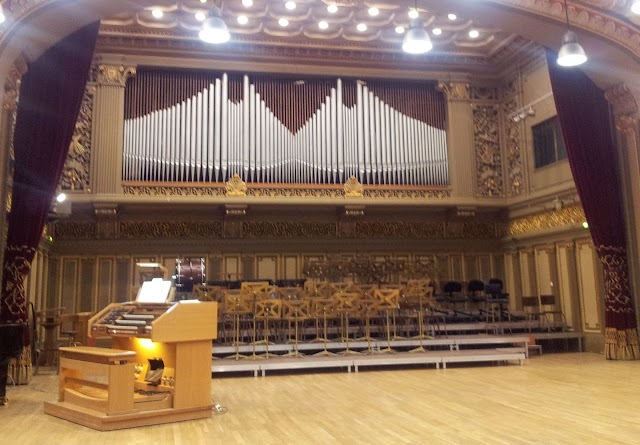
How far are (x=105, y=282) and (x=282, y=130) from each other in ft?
14.4

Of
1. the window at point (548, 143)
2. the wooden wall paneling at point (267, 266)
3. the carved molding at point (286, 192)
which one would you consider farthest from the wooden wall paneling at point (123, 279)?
the window at point (548, 143)

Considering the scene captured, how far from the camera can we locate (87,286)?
1061cm

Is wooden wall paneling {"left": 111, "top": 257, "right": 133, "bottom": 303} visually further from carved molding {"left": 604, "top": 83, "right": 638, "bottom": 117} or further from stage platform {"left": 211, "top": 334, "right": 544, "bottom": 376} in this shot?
carved molding {"left": 604, "top": 83, "right": 638, "bottom": 117}

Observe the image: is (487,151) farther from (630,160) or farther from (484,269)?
(630,160)

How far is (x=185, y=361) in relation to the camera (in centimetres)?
473

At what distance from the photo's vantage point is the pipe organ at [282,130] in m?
10.8

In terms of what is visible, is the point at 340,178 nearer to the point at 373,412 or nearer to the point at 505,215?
the point at 505,215

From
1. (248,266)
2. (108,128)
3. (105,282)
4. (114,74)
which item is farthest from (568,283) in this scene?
(114,74)

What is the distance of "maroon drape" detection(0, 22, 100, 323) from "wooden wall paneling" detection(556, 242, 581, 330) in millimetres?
8076

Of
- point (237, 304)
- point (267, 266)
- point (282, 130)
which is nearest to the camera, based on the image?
point (237, 304)

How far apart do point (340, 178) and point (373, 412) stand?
6.91m

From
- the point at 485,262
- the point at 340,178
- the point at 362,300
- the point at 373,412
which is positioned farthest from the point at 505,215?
the point at 373,412

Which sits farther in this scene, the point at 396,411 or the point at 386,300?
the point at 386,300

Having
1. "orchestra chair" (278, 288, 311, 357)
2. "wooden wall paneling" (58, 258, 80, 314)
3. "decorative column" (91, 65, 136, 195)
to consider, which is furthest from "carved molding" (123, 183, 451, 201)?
"orchestra chair" (278, 288, 311, 357)
